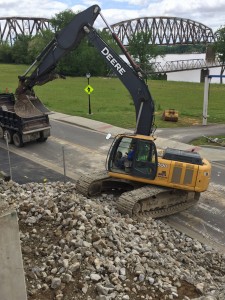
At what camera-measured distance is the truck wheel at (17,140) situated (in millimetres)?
18516

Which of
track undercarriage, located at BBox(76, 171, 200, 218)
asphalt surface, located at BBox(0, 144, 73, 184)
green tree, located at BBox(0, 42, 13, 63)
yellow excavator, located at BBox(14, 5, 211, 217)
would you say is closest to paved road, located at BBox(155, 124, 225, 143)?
asphalt surface, located at BBox(0, 144, 73, 184)

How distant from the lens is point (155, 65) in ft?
247

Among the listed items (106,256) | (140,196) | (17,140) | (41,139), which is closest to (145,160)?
(140,196)

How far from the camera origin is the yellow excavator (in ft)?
37.8

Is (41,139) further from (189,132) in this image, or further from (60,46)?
(189,132)

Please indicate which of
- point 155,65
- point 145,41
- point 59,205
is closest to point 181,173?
point 59,205

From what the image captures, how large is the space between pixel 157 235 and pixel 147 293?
8.76 ft

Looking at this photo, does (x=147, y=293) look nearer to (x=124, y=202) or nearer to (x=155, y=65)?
(x=124, y=202)

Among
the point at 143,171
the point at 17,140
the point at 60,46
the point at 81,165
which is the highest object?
the point at 60,46

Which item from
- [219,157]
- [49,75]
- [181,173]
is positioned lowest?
[219,157]

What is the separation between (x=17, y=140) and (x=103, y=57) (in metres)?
7.22

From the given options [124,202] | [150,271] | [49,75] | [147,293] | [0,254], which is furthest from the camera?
[49,75]

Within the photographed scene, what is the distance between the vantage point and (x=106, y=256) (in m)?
8.19

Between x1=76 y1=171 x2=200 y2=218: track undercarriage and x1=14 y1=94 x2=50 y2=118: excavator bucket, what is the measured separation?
308 inches
